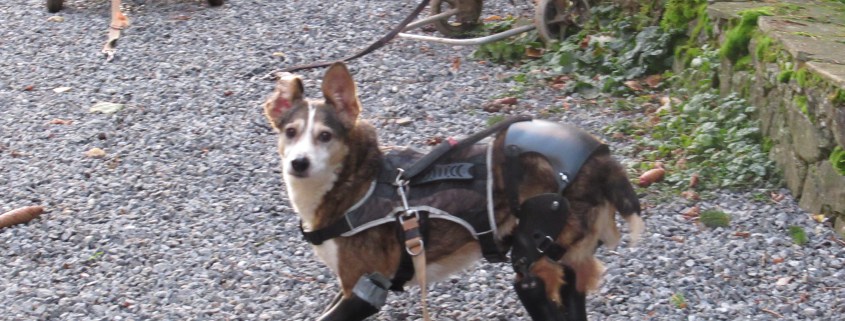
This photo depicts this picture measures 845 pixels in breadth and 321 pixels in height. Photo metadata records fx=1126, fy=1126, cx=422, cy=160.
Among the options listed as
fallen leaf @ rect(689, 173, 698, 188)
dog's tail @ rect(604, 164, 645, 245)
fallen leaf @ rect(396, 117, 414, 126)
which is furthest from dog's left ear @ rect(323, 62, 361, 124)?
fallen leaf @ rect(396, 117, 414, 126)

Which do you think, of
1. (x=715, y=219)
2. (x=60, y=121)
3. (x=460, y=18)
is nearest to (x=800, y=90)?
(x=715, y=219)

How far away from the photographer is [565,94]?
24.4 feet

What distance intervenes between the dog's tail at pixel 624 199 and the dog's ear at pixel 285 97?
1.17 m

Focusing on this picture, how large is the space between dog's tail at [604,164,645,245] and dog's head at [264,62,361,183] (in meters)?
0.96

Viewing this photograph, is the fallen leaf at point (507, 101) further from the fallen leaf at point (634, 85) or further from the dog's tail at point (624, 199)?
the dog's tail at point (624, 199)

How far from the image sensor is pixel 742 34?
6398 millimetres

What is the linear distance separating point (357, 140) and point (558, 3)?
4461 millimetres

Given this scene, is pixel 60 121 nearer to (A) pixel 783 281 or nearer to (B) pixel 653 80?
(B) pixel 653 80

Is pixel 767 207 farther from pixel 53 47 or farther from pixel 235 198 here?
pixel 53 47

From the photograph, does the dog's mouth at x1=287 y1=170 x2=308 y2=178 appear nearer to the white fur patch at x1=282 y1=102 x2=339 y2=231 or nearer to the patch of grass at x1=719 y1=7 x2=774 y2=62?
the white fur patch at x1=282 y1=102 x2=339 y2=231

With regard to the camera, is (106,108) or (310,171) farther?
(106,108)

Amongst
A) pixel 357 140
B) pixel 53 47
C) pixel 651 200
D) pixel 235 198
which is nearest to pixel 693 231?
pixel 651 200

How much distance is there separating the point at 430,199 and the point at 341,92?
0.51m

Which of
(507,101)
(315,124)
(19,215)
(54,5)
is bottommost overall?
(54,5)
